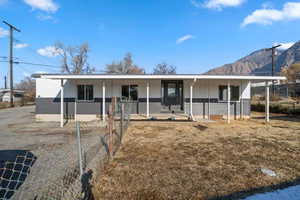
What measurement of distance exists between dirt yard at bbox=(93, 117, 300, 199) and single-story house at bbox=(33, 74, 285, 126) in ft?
17.3

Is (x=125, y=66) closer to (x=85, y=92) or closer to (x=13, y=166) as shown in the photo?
(x=85, y=92)

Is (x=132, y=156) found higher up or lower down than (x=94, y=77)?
lower down

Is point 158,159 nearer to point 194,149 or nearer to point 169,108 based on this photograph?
point 194,149

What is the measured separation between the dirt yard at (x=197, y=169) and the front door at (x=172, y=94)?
5.83m

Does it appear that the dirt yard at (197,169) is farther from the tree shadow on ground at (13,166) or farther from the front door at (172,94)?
the front door at (172,94)

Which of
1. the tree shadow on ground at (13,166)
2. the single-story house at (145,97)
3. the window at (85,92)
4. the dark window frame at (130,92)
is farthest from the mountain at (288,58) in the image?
the tree shadow on ground at (13,166)

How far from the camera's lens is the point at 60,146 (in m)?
5.61

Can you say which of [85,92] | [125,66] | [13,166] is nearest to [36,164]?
[13,166]

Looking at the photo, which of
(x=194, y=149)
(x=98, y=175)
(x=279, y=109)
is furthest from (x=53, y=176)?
(x=279, y=109)

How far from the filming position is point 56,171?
12.1 ft

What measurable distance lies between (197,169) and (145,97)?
7865 mm

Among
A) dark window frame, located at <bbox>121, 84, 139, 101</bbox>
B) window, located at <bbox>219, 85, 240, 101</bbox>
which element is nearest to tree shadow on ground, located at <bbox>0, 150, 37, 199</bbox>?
dark window frame, located at <bbox>121, 84, 139, 101</bbox>

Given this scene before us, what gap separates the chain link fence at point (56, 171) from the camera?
2.67 meters

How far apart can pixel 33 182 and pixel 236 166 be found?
166 inches
